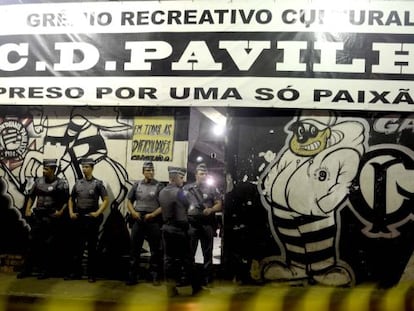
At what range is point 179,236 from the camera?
7.19 m

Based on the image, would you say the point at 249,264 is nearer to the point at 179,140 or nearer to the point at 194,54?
the point at 179,140

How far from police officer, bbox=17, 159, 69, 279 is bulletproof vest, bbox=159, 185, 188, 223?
1729mm

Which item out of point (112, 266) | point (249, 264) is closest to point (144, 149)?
point (112, 266)

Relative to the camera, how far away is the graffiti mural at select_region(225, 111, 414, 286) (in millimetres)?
7059

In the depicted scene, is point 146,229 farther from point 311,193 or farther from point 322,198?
point 322,198

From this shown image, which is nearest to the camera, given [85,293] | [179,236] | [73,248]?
[85,293]

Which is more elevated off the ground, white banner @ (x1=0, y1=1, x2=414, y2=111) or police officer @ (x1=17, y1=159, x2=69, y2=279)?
white banner @ (x1=0, y1=1, x2=414, y2=111)

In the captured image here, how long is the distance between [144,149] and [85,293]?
7.92 feet

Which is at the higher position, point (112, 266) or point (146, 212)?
point (146, 212)

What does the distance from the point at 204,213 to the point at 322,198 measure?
1864 millimetres

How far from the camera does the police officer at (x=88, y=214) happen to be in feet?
24.5

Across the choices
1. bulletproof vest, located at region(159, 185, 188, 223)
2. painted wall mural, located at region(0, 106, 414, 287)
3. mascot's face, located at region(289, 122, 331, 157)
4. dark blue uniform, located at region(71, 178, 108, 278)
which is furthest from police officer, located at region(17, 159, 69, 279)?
mascot's face, located at region(289, 122, 331, 157)

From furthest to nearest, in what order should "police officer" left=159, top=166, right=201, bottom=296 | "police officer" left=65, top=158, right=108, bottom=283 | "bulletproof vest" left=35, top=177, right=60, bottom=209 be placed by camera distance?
"bulletproof vest" left=35, top=177, right=60, bottom=209 < "police officer" left=65, top=158, right=108, bottom=283 < "police officer" left=159, top=166, right=201, bottom=296

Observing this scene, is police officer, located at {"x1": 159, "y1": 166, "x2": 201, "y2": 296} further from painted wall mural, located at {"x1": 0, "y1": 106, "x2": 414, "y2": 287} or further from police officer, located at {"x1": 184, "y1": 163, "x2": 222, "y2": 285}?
painted wall mural, located at {"x1": 0, "y1": 106, "x2": 414, "y2": 287}
